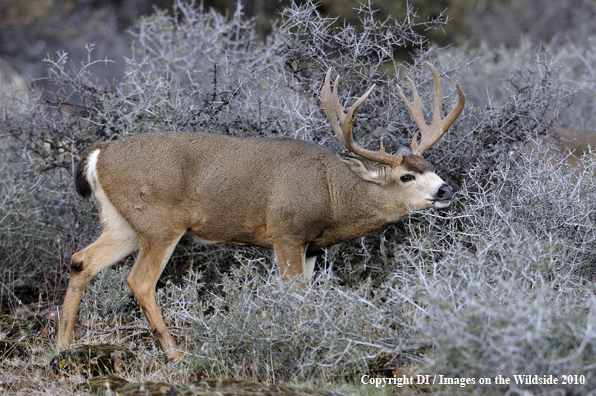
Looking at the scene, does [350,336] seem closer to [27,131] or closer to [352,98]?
[352,98]

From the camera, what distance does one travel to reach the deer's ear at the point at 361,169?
5422 millimetres

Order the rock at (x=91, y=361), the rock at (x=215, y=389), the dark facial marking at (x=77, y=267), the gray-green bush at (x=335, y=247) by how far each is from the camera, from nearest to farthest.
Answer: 1. the rock at (x=215, y=389)
2. the gray-green bush at (x=335, y=247)
3. the rock at (x=91, y=361)
4. the dark facial marking at (x=77, y=267)

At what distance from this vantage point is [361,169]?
546 centimetres

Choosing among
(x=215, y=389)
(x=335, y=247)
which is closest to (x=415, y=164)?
(x=335, y=247)

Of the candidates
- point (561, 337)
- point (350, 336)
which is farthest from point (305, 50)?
point (561, 337)

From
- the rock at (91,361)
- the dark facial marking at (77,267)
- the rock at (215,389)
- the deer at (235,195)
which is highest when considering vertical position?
the deer at (235,195)

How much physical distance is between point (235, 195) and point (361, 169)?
110 centimetres

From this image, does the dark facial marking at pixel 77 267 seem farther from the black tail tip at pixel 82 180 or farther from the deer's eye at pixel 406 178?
the deer's eye at pixel 406 178

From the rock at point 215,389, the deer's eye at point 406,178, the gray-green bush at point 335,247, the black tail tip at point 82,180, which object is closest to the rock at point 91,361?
the gray-green bush at point 335,247

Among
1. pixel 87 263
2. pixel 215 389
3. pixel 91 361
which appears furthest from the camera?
pixel 87 263

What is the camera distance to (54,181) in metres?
6.91

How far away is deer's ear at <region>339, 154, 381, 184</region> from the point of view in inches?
213

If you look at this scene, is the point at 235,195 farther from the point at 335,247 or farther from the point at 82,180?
the point at 335,247

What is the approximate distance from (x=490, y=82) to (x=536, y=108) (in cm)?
394
